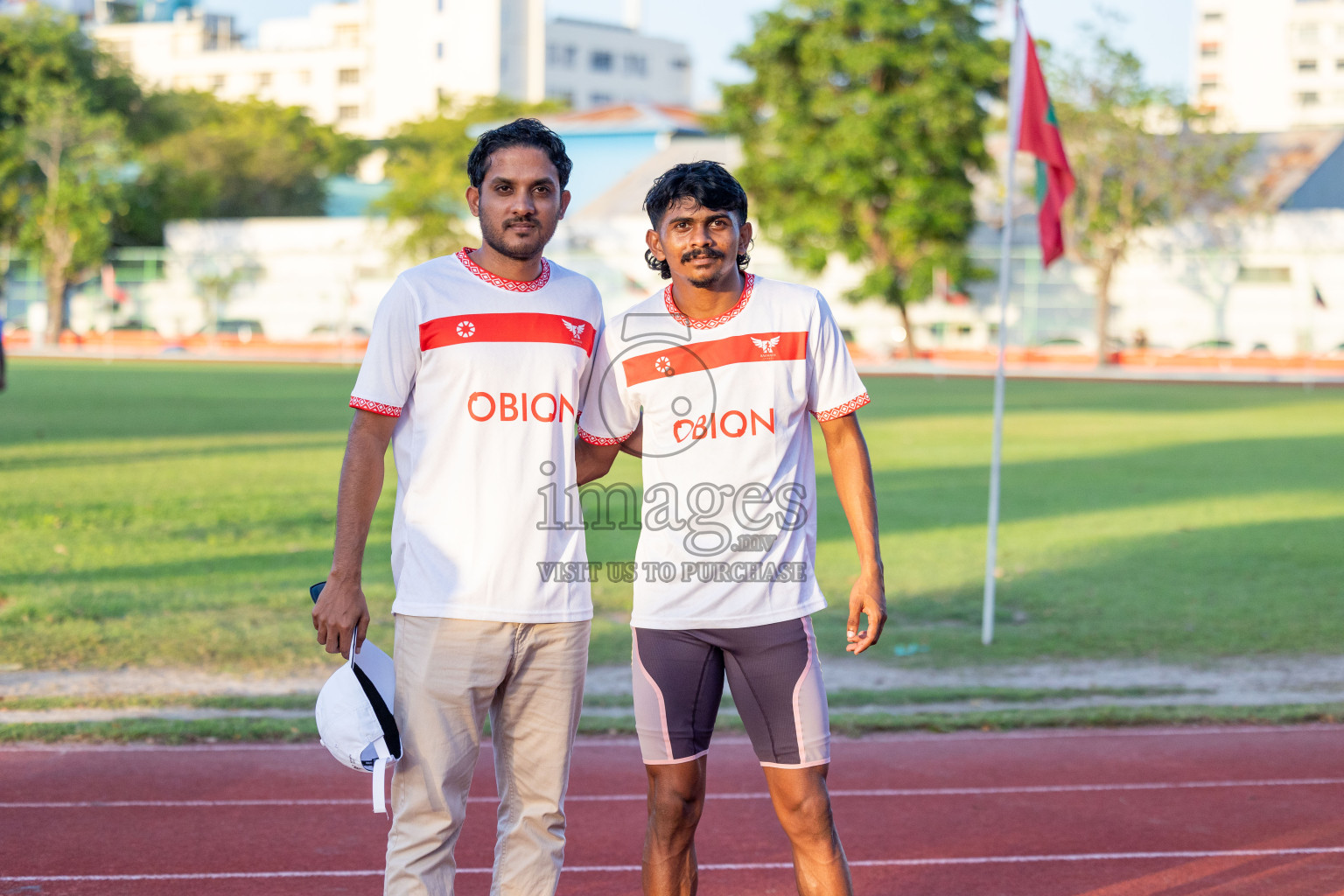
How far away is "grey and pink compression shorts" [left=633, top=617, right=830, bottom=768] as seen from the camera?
11.6 feet

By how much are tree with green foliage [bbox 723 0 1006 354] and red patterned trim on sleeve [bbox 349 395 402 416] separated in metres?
45.1

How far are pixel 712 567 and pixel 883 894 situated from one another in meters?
1.72

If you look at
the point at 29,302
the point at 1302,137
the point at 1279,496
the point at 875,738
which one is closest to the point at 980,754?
the point at 875,738

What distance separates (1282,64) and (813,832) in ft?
327

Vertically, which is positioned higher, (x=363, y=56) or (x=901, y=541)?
(x=363, y=56)

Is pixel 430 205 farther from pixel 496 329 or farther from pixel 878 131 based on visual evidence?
pixel 496 329

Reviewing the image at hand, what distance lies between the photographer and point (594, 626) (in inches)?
361

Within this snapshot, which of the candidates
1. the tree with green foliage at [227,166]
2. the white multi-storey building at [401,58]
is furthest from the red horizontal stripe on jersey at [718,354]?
the white multi-storey building at [401,58]

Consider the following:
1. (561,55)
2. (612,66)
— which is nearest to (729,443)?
(561,55)

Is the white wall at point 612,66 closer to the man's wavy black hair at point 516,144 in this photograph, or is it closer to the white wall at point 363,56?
the white wall at point 363,56

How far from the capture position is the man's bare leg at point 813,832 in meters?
3.50

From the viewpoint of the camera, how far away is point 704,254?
3.58 m

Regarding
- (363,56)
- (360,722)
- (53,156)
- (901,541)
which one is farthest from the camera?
(363,56)

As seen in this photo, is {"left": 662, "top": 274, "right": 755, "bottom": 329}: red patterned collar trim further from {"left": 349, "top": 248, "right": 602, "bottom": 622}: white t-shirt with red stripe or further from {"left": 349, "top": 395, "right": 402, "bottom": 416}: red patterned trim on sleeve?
{"left": 349, "top": 395, "right": 402, "bottom": 416}: red patterned trim on sleeve
